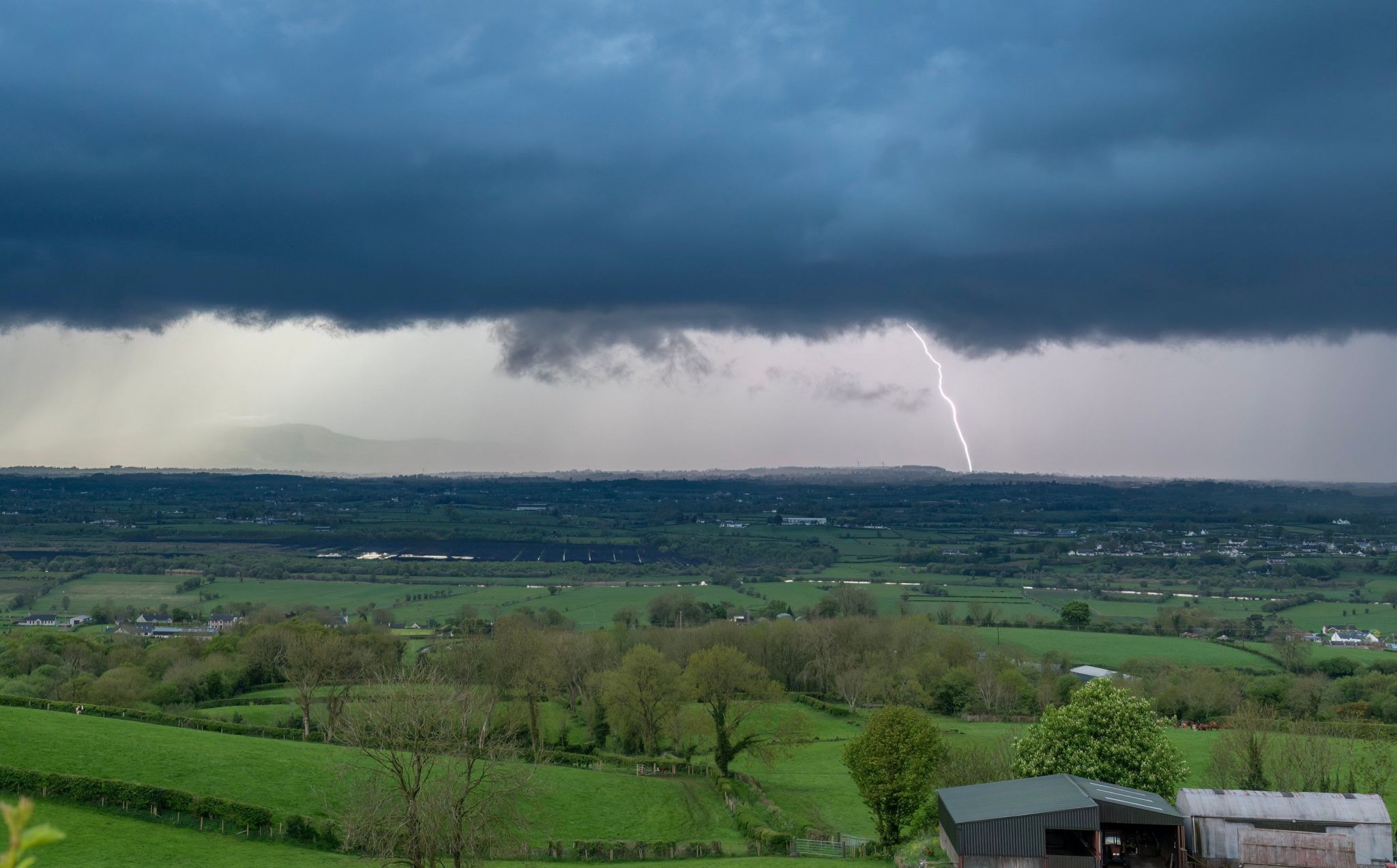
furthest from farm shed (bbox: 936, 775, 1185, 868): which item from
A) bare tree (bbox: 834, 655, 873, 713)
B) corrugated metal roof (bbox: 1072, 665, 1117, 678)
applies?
corrugated metal roof (bbox: 1072, 665, 1117, 678)

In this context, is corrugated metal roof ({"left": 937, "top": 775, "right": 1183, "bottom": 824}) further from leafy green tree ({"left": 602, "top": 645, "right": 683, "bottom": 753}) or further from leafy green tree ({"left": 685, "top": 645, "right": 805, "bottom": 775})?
leafy green tree ({"left": 602, "top": 645, "right": 683, "bottom": 753})

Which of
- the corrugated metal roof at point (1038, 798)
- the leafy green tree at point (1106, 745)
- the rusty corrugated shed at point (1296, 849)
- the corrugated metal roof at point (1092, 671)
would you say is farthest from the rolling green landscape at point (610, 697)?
the rusty corrugated shed at point (1296, 849)

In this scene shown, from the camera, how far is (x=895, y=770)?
44.2 meters

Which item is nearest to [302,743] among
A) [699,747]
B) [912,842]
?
[699,747]

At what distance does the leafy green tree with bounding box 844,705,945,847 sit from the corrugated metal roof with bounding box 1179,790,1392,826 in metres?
10.5

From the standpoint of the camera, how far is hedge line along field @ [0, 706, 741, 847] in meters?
47.4

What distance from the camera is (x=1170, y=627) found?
12700cm

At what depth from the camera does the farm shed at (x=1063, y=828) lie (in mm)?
34375

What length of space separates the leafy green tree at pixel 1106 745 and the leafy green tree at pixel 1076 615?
297 ft

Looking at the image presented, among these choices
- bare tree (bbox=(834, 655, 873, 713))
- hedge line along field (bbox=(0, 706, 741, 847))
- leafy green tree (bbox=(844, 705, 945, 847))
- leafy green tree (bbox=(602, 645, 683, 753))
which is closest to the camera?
leafy green tree (bbox=(844, 705, 945, 847))

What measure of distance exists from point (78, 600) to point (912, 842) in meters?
158

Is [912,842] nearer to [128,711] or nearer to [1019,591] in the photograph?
[128,711]

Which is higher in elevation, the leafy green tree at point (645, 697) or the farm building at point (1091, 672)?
the leafy green tree at point (645, 697)

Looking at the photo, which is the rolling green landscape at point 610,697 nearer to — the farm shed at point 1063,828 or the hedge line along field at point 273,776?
the hedge line along field at point 273,776
